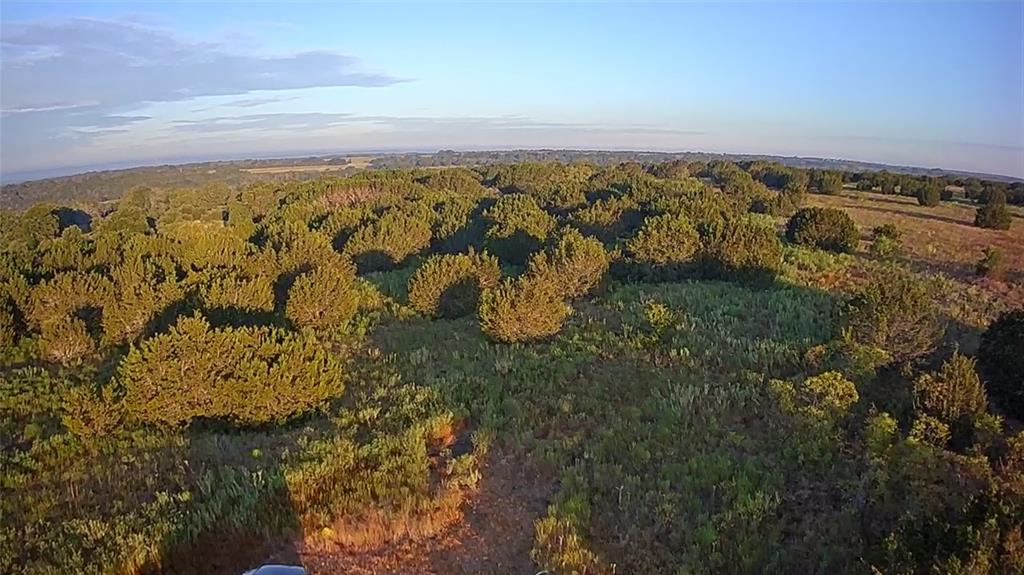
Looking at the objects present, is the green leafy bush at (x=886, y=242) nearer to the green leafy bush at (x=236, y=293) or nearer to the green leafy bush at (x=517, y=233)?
the green leafy bush at (x=517, y=233)

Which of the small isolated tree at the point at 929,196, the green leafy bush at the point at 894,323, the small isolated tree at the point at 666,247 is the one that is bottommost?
the green leafy bush at the point at 894,323

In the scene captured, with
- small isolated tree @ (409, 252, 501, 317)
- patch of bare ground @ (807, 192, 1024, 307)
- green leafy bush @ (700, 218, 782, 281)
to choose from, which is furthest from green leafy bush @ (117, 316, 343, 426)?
patch of bare ground @ (807, 192, 1024, 307)

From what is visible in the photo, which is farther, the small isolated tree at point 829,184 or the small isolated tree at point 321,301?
the small isolated tree at point 829,184

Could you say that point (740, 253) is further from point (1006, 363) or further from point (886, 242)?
point (1006, 363)

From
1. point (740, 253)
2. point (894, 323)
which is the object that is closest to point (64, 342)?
point (894, 323)

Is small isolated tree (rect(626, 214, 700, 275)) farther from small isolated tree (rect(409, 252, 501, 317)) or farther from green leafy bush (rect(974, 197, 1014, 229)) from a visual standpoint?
green leafy bush (rect(974, 197, 1014, 229))

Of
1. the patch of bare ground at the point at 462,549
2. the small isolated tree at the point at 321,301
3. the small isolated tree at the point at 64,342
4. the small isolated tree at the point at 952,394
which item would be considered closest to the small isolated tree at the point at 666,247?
the small isolated tree at the point at 321,301
